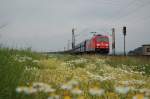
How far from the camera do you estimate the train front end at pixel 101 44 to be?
38.4m

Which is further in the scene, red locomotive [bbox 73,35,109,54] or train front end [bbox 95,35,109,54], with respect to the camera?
train front end [bbox 95,35,109,54]

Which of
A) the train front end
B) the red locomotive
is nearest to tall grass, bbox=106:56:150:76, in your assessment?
the red locomotive

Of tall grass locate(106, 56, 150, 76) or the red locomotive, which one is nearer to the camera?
tall grass locate(106, 56, 150, 76)

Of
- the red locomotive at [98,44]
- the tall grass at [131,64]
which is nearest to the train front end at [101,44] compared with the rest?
the red locomotive at [98,44]

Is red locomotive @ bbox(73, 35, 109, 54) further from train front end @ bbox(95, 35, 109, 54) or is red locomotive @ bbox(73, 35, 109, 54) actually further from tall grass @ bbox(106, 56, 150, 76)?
tall grass @ bbox(106, 56, 150, 76)

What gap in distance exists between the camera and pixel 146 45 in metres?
57.1

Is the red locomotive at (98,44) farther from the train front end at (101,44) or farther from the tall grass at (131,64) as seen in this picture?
the tall grass at (131,64)

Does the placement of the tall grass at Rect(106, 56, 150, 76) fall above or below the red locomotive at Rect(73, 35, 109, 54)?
below

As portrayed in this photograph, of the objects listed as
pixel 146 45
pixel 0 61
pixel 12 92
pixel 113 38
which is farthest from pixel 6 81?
pixel 146 45

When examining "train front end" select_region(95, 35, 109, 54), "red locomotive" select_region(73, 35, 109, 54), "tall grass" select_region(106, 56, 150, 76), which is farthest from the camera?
"train front end" select_region(95, 35, 109, 54)

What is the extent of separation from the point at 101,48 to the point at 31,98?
35.8m

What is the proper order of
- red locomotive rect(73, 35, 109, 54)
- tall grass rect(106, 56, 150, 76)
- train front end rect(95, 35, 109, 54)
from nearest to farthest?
1. tall grass rect(106, 56, 150, 76)
2. red locomotive rect(73, 35, 109, 54)
3. train front end rect(95, 35, 109, 54)

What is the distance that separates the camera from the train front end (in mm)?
38438

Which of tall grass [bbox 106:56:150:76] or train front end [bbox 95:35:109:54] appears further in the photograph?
train front end [bbox 95:35:109:54]
